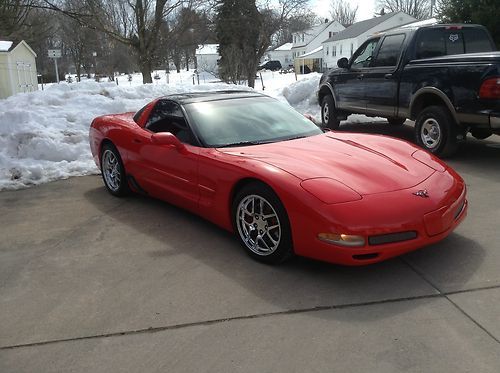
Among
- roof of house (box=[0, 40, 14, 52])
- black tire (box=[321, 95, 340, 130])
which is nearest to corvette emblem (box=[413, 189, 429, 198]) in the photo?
black tire (box=[321, 95, 340, 130])

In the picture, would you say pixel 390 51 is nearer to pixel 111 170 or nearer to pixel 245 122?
pixel 245 122

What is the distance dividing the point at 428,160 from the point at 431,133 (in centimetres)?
343

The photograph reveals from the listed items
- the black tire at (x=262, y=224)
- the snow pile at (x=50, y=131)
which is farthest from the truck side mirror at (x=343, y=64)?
the black tire at (x=262, y=224)

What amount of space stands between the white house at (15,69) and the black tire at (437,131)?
2188 cm

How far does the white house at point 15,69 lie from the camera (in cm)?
2417

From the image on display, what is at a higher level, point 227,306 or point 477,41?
point 477,41

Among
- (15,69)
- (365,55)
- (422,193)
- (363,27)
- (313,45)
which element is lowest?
(422,193)

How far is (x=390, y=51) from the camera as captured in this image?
8.55m

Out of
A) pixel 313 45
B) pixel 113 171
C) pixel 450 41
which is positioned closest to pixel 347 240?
pixel 113 171

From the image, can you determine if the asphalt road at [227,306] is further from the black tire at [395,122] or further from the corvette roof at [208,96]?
the black tire at [395,122]

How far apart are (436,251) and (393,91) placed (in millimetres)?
4858

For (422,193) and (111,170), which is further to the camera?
(111,170)

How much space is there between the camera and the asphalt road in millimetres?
2725

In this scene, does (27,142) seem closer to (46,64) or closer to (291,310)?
(291,310)
